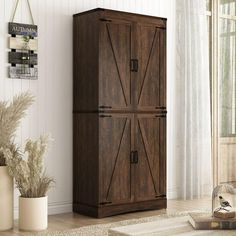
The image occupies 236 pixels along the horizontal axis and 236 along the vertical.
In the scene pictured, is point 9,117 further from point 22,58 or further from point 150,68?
point 150,68

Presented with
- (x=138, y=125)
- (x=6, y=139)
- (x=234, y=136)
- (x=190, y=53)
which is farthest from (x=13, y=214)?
(x=234, y=136)

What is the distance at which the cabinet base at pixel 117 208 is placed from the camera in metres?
5.00

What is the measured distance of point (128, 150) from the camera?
5230 millimetres

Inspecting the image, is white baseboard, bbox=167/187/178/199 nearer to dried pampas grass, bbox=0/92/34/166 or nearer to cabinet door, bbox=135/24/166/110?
cabinet door, bbox=135/24/166/110

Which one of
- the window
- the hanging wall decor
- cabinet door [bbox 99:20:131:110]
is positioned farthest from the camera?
the window

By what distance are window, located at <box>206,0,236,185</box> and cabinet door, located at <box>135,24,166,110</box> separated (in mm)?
1350

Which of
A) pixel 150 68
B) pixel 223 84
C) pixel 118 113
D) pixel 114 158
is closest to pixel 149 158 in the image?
pixel 114 158

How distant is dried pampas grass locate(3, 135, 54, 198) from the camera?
174 inches

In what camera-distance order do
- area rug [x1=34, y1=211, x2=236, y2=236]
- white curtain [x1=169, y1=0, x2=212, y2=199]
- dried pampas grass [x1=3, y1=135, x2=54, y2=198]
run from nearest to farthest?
1. area rug [x1=34, y1=211, x2=236, y2=236]
2. dried pampas grass [x1=3, y1=135, x2=54, y2=198]
3. white curtain [x1=169, y1=0, x2=212, y2=199]

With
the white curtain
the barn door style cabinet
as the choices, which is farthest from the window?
the barn door style cabinet

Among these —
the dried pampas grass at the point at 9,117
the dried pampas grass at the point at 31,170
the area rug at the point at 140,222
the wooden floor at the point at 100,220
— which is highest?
the dried pampas grass at the point at 9,117

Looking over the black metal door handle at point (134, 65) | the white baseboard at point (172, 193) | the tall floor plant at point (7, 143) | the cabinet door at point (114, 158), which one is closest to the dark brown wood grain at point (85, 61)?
the cabinet door at point (114, 158)

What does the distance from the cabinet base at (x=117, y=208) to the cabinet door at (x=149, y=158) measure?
0.06 m

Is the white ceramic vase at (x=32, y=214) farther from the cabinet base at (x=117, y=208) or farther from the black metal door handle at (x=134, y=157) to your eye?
the black metal door handle at (x=134, y=157)
